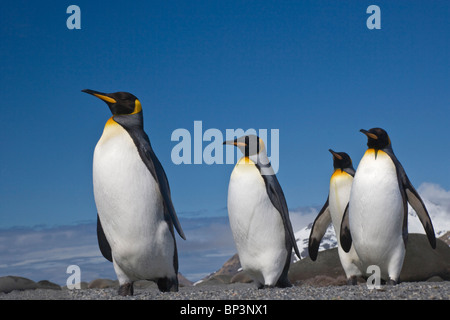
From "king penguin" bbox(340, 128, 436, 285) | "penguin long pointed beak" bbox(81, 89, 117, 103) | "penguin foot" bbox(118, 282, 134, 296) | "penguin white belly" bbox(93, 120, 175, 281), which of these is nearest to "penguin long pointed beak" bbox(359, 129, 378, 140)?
"king penguin" bbox(340, 128, 436, 285)

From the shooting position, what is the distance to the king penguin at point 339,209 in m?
7.21

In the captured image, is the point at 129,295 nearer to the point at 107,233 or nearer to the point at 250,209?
the point at 107,233

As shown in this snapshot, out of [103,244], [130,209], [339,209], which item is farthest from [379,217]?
[103,244]

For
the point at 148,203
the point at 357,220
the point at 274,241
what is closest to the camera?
the point at 148,203

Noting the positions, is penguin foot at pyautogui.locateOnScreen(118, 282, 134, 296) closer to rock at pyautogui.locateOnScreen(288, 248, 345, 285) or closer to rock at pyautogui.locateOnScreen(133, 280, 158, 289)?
rock at pyautogui.locateOnScreen(133, 280, 158, 289)

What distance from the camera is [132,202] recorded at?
17.2 feet

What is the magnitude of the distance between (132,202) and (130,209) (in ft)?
0.23

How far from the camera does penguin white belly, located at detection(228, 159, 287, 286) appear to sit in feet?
19.8

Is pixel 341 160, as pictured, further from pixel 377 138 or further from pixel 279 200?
pixel 279 200

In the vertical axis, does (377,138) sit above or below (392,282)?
above
